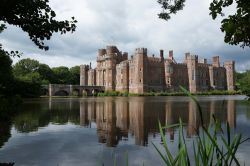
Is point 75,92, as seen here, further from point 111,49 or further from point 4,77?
point 4,77

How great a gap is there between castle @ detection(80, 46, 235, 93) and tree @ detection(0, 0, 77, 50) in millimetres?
64690

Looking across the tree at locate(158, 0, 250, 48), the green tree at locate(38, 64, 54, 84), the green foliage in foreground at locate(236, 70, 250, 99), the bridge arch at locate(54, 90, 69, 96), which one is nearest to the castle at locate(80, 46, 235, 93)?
the green tree at locate(38, 64, 54, 84)

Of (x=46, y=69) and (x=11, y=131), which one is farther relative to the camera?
(x=46, y=69)

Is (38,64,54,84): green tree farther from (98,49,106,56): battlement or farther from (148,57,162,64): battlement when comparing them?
(148,57,162,64): battlement

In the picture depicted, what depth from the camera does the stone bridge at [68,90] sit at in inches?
2800

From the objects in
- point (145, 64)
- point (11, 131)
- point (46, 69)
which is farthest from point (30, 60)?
point (11, 131)

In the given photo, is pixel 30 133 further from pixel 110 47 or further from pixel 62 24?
pixel 110 47

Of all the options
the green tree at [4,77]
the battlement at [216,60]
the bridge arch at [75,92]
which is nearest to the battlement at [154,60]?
the bridge arch at [75,92]

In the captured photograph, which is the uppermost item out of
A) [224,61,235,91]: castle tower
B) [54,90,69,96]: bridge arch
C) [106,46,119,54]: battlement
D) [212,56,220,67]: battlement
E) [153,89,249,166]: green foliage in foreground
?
[106,46,119,54]: battlement

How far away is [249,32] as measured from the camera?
3.07m

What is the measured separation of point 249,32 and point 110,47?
3028 inches

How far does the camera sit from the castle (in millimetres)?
72562

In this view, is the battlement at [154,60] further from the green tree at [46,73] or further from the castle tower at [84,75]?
the green tree at [46,73]

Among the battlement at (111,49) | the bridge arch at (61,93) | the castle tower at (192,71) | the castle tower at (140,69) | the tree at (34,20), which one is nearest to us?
the tree at (34,20)
